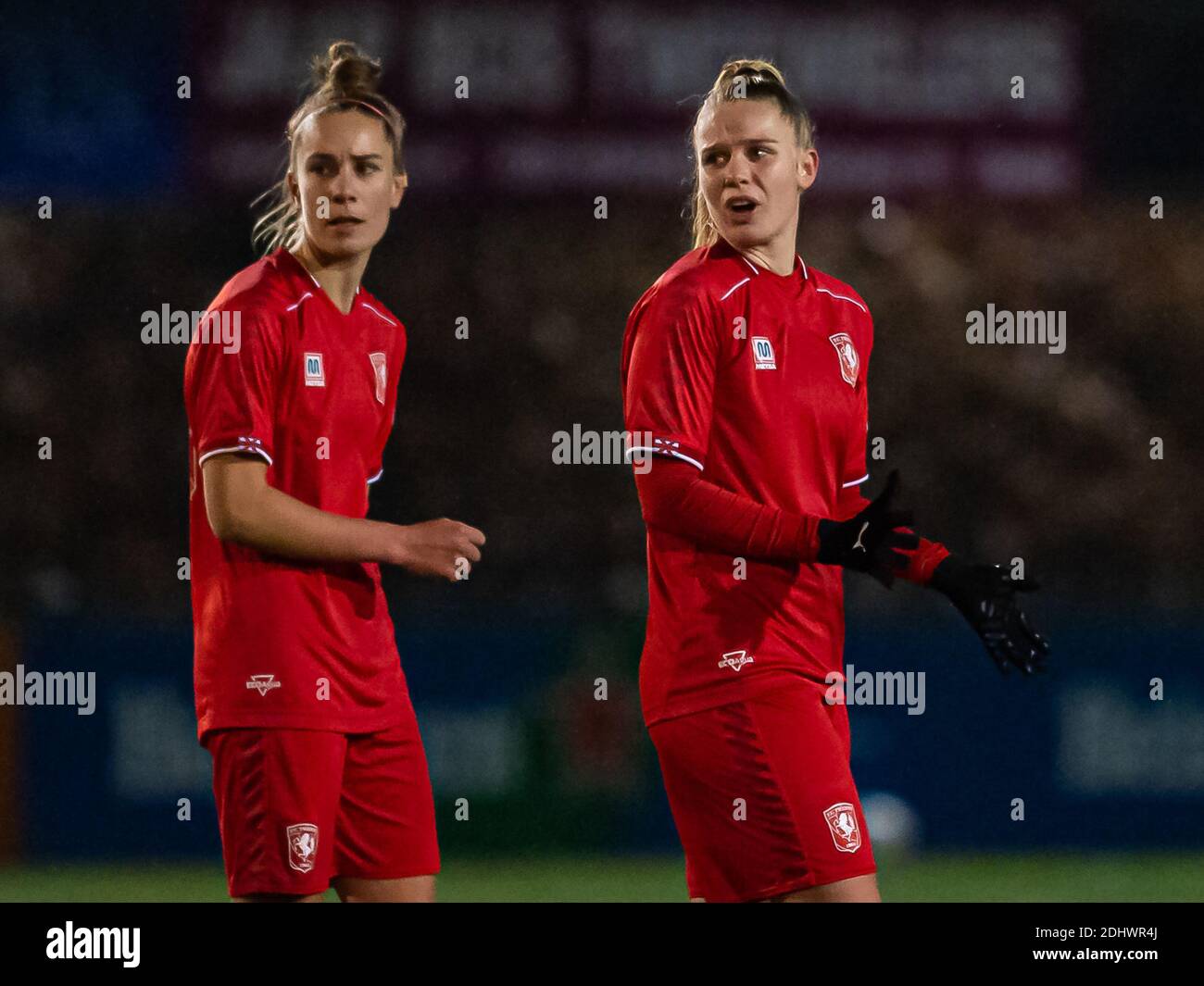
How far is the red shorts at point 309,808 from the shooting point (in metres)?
3.93

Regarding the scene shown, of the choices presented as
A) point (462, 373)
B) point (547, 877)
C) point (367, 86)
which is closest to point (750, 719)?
point (367, 86)

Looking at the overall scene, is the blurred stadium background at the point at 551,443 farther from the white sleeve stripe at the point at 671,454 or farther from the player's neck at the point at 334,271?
the white sleeve stripe at the point at 671,454

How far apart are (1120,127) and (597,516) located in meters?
3.89

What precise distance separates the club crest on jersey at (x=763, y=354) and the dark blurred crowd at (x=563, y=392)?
5728 mm

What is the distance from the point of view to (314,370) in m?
4.06

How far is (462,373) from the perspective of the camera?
11.8 meters

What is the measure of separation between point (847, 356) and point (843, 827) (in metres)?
1.06

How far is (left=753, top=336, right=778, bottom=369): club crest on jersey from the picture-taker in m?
4.05

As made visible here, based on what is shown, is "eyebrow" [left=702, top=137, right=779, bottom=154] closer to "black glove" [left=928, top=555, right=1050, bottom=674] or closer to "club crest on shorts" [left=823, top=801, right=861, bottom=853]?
"black glove" [left=928, top=555, right=1050, bottom=674]

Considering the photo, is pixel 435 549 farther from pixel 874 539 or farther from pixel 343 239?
pixel 874 539

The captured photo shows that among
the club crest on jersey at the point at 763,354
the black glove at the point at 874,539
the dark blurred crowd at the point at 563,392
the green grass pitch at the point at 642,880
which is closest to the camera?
the black glove at the point at 874,539

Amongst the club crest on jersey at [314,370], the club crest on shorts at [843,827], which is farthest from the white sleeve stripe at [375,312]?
the club crest on shorts at [843,827]

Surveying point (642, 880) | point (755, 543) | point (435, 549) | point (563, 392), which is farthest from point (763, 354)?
point (563, 392)

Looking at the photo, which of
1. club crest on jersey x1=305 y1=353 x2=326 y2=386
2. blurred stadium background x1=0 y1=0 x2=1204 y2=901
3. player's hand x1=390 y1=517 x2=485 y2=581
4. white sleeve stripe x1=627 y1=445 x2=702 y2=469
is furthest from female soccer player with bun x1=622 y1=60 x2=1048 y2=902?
blurred stadium background x1=0 y1=0 x2=1204 y2=901
